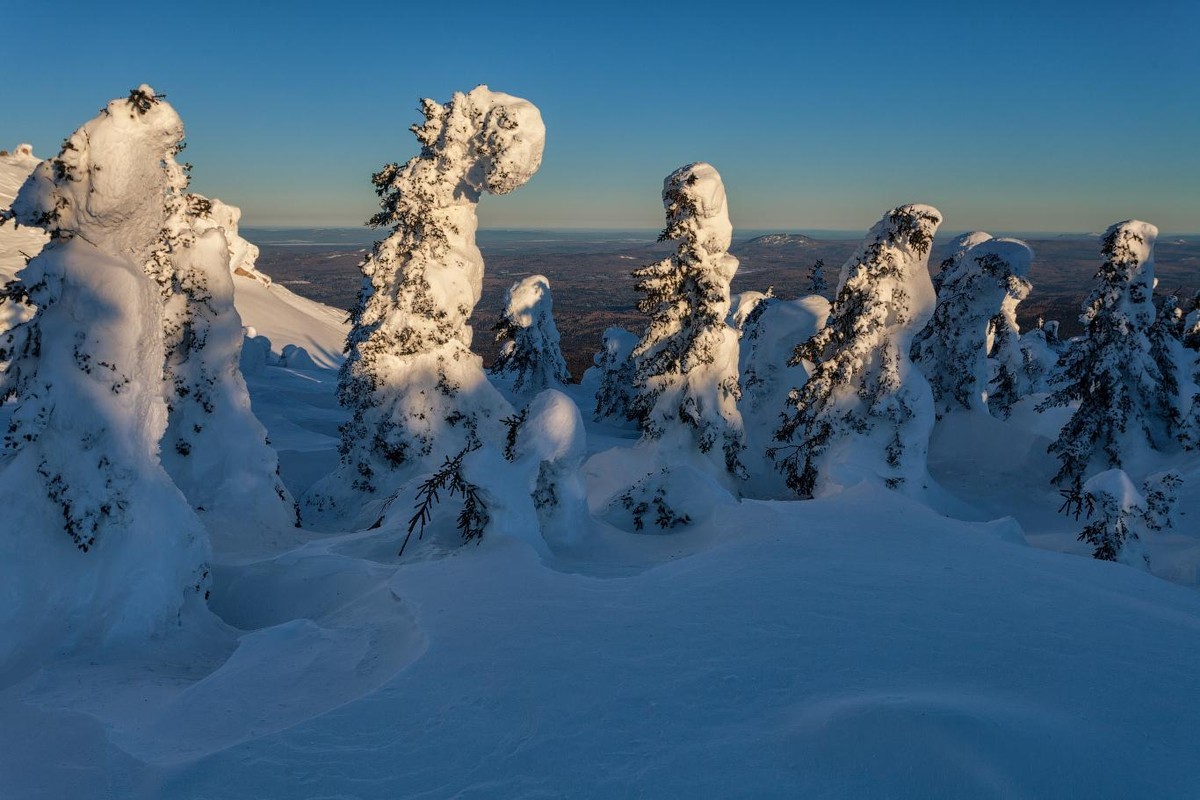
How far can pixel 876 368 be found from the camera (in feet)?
53.2

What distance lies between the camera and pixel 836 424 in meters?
16.6

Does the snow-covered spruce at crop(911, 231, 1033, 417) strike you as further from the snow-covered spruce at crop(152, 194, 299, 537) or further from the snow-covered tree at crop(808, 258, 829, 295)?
the snow-covered spruce at crop(152, 194, 299, 537)

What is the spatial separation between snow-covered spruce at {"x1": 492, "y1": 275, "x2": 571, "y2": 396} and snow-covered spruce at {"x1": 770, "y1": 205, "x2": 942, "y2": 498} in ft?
48.8

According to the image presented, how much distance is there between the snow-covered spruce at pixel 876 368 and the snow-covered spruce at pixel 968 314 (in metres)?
5.29

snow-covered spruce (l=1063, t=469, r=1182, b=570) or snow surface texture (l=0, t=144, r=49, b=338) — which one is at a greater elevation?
snow surface texture (l=0, t=144, r=49, b=338)

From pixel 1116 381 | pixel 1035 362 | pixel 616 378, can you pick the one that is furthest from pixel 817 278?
pixel 1116 381

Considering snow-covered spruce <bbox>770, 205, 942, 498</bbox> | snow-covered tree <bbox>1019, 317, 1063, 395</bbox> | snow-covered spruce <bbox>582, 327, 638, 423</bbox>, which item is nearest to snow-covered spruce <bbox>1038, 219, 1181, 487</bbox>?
snow-covered spruce <bbox>770, 205, 942, 498</bbox>

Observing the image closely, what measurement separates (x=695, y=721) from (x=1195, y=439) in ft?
70.7

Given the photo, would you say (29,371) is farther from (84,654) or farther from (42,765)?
(42,765)

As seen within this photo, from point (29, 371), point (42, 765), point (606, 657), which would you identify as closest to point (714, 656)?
point (606, 657)

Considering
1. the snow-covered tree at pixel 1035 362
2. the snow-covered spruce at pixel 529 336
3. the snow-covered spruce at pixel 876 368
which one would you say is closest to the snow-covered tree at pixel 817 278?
the snow-covered tree at pixel 1035 362

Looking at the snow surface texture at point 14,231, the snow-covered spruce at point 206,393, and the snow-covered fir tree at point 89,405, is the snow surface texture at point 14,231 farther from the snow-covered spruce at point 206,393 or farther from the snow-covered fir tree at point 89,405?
the snow-covered fir tree at point 89,405

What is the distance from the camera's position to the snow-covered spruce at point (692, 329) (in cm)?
1517

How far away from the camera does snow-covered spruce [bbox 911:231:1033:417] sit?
63.5ft
